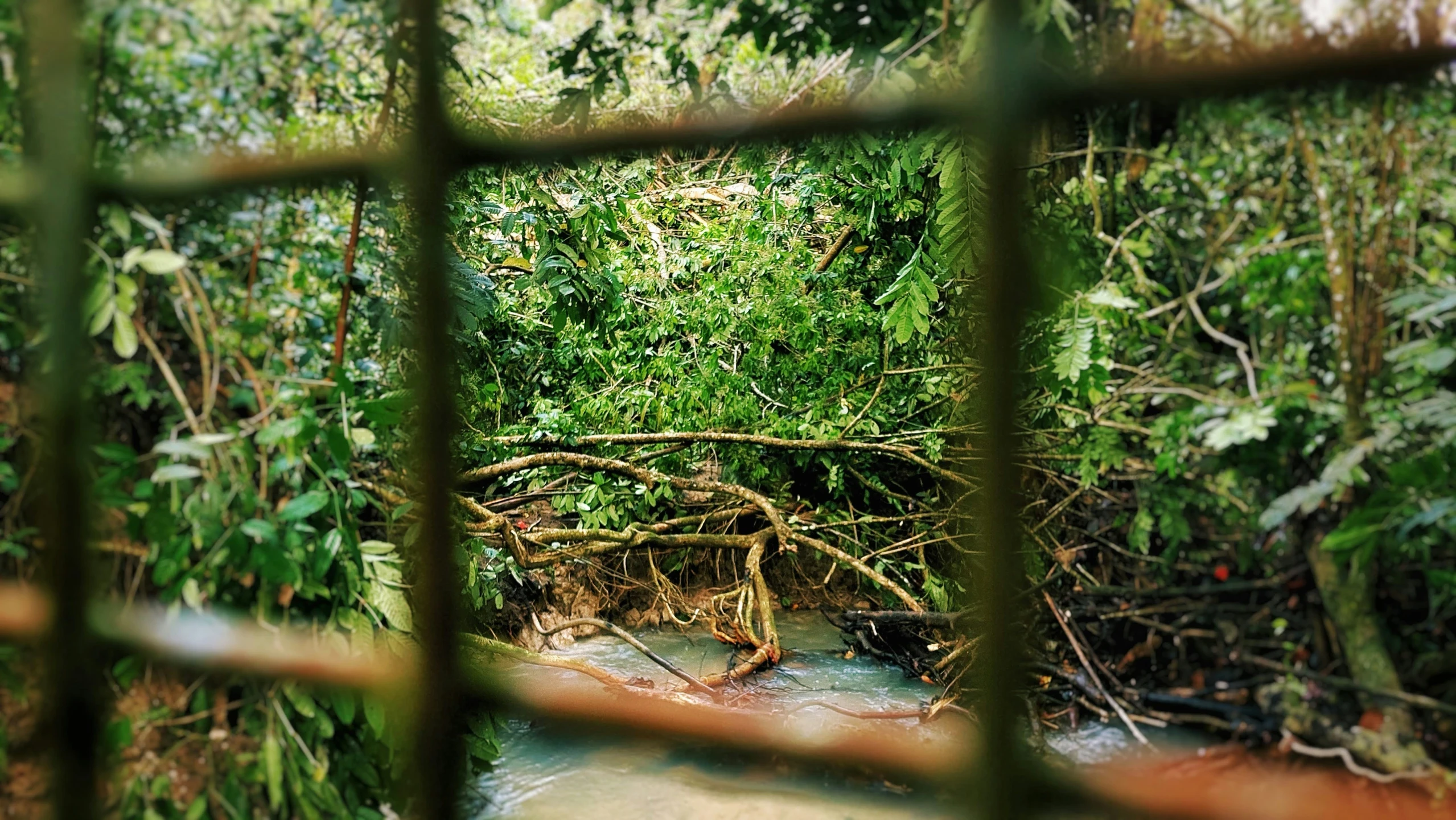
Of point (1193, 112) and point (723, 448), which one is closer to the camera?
point (1193, 112)

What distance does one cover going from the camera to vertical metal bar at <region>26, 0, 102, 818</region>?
0.71 metres

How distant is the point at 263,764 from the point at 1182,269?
2.34 ft

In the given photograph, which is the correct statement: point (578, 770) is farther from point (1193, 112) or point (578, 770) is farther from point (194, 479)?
point (1193, 112)

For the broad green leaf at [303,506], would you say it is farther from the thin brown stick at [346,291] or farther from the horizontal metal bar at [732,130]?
the horizontal metal bar at [732,130]

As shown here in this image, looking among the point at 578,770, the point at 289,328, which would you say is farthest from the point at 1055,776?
the point at 289,328

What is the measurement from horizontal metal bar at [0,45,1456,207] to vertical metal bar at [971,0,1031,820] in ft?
0.06

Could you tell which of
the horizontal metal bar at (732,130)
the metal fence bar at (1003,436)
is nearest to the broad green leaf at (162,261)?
the horizontal metal bar at (732,130)

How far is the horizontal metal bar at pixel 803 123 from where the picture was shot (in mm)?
415

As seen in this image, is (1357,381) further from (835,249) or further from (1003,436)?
(835,249)

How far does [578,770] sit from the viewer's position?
31.9 inches

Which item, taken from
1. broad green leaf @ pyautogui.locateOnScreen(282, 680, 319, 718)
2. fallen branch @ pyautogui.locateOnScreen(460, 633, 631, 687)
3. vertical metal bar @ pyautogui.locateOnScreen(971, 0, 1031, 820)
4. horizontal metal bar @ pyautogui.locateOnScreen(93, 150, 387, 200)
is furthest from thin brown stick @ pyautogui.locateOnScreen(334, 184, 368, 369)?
fallen branch @ pyautogui.locateOnScreen(460, 633, 631, 687)

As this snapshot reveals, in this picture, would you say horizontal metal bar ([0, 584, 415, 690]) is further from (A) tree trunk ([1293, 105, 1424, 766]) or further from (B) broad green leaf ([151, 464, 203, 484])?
(A) tree trunk ([1293, 105, 1424, 766])

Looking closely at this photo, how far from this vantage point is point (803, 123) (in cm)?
52

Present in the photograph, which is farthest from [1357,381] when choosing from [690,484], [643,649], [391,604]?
[690,484]
